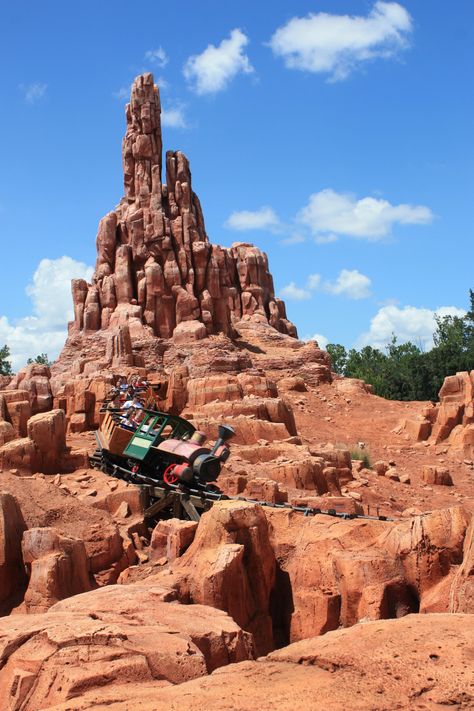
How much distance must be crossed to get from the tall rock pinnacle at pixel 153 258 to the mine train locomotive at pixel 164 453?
867 inches

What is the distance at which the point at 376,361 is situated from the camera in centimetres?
6906

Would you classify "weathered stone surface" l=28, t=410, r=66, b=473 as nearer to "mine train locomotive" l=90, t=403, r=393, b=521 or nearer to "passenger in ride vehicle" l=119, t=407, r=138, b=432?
"mine train locomotive" l=90, t=403, r=393, b=521

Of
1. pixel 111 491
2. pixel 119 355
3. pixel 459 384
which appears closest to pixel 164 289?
pixel 119 355

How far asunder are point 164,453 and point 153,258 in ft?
93.2

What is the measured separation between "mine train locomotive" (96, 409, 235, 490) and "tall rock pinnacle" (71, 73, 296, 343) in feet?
72.3

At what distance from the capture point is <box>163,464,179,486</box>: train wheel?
1429cm

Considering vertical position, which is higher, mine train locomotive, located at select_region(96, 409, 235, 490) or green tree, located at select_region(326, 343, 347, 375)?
green tree, located at select_region(326, 343, 347, 375)

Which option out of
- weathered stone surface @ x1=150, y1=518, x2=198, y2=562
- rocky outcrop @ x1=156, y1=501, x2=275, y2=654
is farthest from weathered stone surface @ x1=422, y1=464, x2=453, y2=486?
rocky outcrop @ x1=156, y1=501, x2=275, y2=654

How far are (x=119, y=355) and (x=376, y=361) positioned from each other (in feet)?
131

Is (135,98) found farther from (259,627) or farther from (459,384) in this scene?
(259,627)

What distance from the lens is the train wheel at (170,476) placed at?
46.9ft

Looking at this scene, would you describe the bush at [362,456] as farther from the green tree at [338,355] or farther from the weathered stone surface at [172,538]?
the green tree at [338,355]

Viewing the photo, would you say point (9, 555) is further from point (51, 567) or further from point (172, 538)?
point (172, 538)

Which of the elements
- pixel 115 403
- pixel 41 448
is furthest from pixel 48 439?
pixel 115 403
